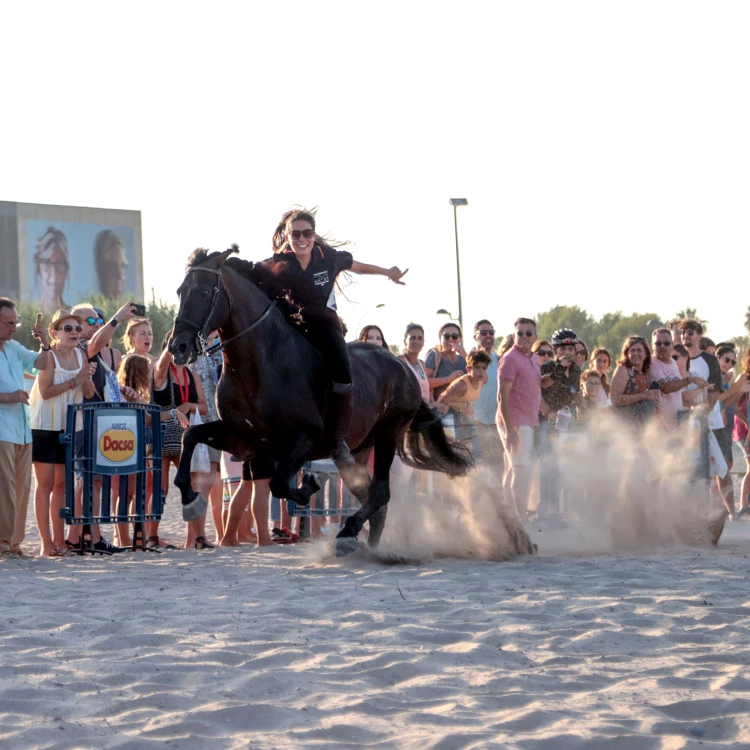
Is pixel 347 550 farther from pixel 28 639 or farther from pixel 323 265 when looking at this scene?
pixel 28 639

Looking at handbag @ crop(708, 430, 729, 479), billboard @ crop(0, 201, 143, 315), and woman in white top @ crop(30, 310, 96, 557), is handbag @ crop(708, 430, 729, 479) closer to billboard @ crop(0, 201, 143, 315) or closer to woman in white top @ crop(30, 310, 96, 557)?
woman in white top @ crop(30, 310, 96, 557)

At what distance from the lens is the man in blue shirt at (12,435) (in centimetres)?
982

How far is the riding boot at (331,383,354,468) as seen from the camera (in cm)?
900

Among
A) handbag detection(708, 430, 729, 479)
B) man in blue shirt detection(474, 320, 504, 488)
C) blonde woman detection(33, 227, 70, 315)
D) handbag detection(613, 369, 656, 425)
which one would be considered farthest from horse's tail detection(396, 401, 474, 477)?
blonde woman detection(33, 227, 70, 315)

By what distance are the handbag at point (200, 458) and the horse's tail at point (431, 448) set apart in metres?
1.87

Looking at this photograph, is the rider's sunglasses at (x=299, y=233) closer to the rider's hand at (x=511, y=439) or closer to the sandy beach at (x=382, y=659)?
the sandy beach at (x=382, y=659)

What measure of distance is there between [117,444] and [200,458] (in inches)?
37.0

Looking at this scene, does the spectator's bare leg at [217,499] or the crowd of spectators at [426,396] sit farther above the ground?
the crowd of spectators at [426,396]

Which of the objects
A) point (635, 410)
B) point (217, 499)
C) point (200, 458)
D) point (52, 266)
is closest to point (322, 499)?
point (217, 499)

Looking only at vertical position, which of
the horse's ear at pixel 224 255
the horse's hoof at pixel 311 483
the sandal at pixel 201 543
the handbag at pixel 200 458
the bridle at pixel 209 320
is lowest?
the sandal at pixel 201 543

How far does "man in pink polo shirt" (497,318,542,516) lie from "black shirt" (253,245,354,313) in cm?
346

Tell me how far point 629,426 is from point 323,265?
4264 millimetres

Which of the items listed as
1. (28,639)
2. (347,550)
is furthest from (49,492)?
(28,639)

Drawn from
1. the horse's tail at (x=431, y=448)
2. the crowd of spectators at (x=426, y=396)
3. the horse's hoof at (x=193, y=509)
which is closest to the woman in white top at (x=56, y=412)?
the crowd of spectators at (x=426, y=396)
